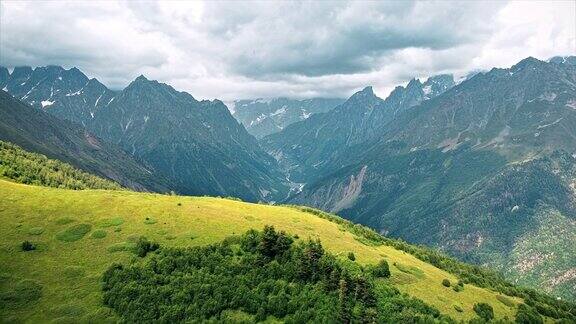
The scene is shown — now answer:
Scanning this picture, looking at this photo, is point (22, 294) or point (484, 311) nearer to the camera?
point (22, 294)

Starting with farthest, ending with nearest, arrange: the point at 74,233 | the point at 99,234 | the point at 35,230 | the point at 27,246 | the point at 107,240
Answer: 1. the point at 99,234
2. the point at 74,233
3. the point at 35,230
4. the point at 107,240
5. the point at 27,246

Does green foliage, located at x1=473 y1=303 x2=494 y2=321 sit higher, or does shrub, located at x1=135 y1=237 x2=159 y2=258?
shrub, located at x1=135 y1=237 x2=159 y2=258

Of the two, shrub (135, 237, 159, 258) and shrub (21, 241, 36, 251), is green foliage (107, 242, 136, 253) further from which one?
shrub (21, 241, 36, 251)

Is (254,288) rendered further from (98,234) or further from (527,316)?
(527,316)

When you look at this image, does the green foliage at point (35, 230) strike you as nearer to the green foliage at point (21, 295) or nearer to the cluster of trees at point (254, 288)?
the green foliage at point (21, 295)

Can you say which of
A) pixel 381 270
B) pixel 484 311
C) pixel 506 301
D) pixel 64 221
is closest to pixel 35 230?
pixel 64 221

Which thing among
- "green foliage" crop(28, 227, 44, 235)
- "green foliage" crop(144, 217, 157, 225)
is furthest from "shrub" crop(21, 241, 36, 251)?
"green foliage" crop(144, 217, 157, 225)
